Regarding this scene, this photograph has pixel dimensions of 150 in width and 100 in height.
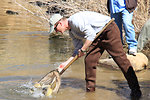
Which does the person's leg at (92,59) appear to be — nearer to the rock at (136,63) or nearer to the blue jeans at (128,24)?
the blue jeans at (128,24)

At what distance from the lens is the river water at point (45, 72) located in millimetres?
5859

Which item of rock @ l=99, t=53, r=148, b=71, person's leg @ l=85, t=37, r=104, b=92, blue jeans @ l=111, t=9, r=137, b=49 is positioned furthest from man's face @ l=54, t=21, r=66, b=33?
rock @ l=99, t=53, r=148, b=71

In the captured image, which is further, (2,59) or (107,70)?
(2,59)

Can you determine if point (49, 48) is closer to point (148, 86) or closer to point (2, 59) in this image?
point (2, 59)

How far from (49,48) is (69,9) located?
1.44 metres

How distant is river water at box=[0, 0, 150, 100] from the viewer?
231 inches

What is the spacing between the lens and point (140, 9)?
9.23 meters

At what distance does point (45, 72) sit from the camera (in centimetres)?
747

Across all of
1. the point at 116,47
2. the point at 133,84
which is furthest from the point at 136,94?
the point at 116,47

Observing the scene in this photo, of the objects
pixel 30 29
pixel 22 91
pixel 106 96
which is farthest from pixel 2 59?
pixel 30 29

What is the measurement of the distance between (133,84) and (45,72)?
259cm

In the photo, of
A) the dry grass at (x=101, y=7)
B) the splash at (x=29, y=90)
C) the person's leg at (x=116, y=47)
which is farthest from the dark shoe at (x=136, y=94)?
the dry grass at (x=101, y=7)

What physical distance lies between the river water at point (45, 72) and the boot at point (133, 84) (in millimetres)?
112

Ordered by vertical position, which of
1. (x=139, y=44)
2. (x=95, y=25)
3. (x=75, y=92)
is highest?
(x=95, y=25)
